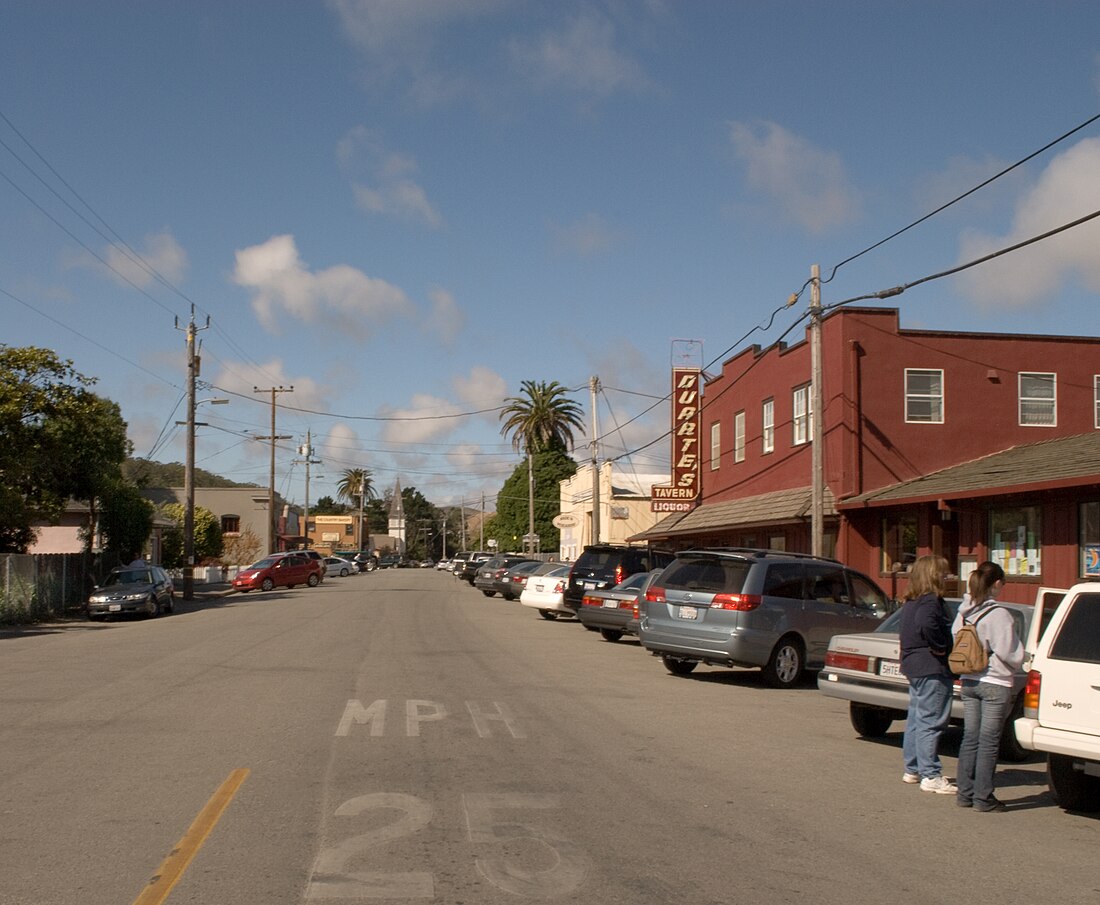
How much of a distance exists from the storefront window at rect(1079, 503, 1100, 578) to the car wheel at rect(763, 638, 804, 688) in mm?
7436

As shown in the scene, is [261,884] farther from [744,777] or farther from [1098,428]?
[1098,428]

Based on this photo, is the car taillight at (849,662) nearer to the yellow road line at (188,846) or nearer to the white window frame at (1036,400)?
the yellow road line at (188,846)

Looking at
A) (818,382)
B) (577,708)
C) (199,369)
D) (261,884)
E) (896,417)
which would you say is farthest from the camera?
(199,369)

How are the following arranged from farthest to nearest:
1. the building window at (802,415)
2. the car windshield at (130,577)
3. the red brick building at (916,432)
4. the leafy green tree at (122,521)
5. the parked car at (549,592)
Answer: the leafy green tree at (122,521) → the car windshield at (130,577) → the building window at (802,415) → the parked car at (549,592) → the red brick building at (916,432)

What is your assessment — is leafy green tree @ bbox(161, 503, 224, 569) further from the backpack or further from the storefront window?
the backpack

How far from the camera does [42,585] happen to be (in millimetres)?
29516

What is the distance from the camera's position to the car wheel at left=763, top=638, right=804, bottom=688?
50.6 ft

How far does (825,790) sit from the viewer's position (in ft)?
28.8

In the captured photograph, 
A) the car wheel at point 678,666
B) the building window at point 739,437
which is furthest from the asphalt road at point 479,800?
the building window at point 739,437

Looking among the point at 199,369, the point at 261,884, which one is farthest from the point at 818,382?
the point at 199,369

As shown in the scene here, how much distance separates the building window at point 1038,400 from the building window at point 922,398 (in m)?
2.21

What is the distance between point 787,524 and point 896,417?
418 centimetres

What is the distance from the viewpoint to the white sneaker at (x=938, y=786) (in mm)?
8797

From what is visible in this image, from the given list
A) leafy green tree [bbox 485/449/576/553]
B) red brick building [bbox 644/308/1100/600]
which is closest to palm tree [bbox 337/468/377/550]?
leafy green tree [bbox 485/449/576/553]
